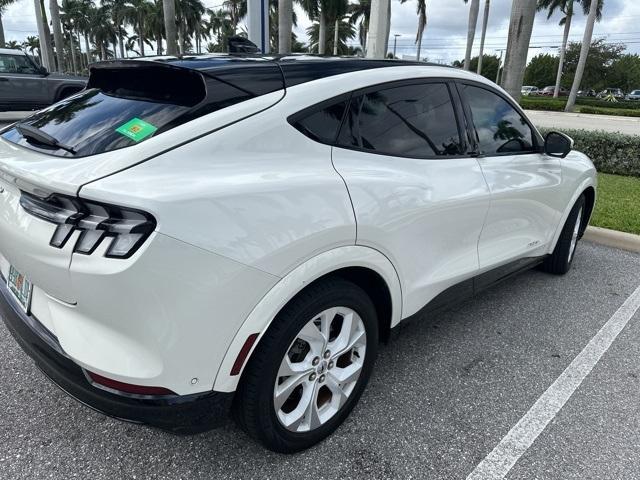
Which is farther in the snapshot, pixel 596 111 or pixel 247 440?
pixel 596 111

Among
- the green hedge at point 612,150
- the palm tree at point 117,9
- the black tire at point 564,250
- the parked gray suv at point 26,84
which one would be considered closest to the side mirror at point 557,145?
the black tire at point 564,250

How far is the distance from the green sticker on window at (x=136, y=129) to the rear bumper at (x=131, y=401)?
2.63ft

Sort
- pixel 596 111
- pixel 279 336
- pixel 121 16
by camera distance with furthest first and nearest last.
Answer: pixel 121 16 → pixel 596 111 → pixel 279 336

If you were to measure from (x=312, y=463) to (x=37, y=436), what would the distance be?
49.2 inches

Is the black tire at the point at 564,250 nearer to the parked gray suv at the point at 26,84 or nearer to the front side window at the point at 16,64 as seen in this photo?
the parked gray suv at the point at 26,84

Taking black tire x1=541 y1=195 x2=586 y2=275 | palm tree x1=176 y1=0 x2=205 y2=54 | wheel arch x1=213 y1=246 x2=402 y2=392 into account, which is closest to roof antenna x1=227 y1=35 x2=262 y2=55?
wheel arch x1=213 y1=246 x2=402 y2=392

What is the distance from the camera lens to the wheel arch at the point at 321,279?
5.54 ft

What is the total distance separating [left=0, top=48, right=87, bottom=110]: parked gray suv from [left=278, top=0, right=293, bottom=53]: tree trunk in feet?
21.3

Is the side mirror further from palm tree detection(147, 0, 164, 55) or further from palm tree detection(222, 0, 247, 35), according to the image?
palm tree detection(147, 0, 164, 55)

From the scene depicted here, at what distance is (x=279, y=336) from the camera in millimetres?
1784

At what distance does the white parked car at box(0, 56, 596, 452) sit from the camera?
1.53 meters

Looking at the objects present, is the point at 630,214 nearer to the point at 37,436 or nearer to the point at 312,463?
the point at 312,463

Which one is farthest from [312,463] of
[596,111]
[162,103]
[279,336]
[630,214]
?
[596,111]

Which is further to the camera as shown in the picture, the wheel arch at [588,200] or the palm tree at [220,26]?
the palm tree at [220,26]
